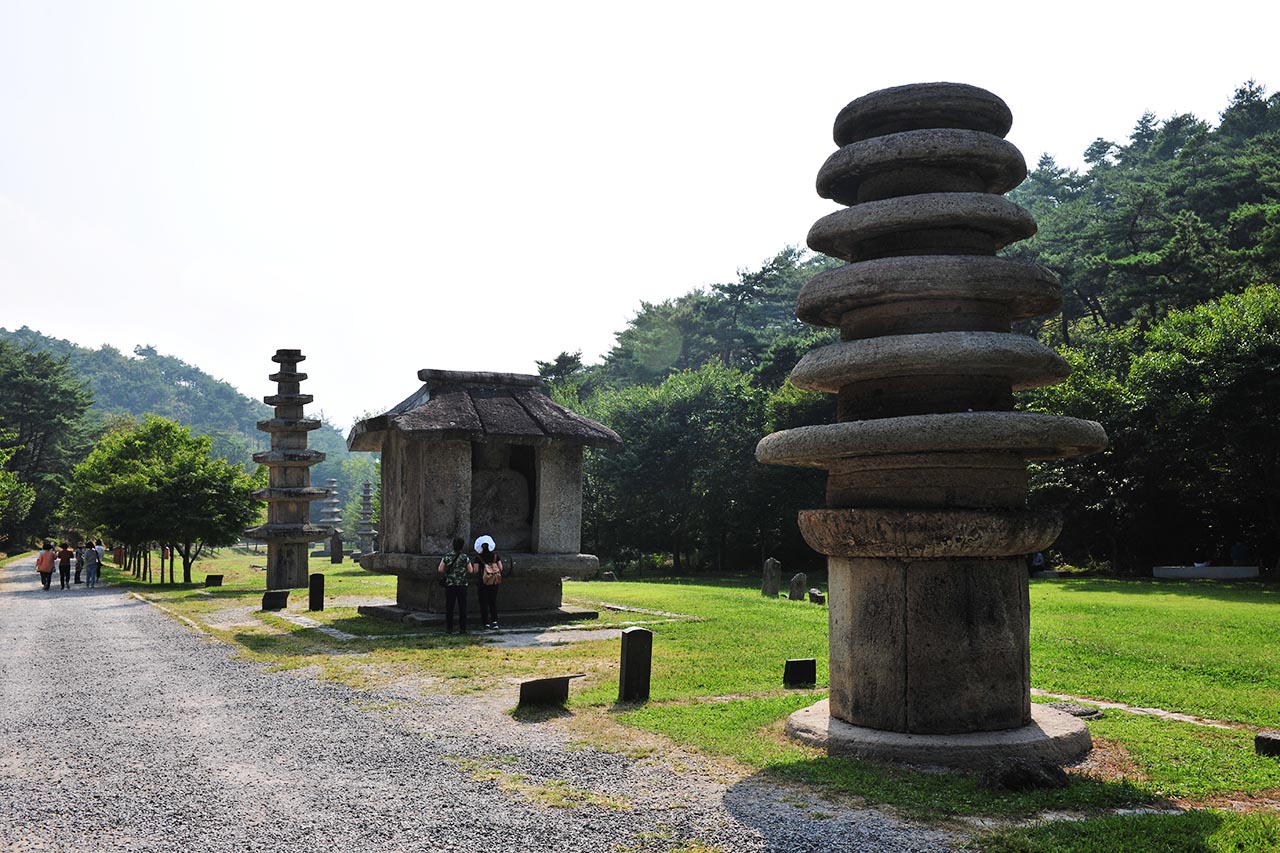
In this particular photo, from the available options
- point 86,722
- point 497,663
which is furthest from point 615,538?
point 86,722

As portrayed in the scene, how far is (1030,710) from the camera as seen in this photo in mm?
7965

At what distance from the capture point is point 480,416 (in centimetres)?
1825

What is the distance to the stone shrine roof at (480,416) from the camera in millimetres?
17500

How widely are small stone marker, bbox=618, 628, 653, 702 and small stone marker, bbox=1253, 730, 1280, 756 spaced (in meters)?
5.15

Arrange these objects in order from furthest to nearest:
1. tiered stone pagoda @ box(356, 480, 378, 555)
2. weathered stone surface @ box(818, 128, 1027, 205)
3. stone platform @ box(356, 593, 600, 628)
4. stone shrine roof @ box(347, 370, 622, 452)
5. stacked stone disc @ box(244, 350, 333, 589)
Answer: tiered stone pagoda @ box(356, 480, 378, 555) → stacked stone disc @ box(244, 350, 333, 589) → stone shrine roof @ box(347, 370, 622, 452) → stone platform @ box(356, 593, 600, 628) → weathered stone surface @ box(818, 128, 1027, 205)

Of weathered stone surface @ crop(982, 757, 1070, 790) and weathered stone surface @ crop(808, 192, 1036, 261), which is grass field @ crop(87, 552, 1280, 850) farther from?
weathered stone surface @ crop(808, 192, 1036, 261)

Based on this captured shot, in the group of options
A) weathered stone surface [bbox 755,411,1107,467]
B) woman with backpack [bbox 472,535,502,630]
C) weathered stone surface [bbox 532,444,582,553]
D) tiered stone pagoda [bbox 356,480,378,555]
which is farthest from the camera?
tiered stone pagoda [bbox 356,480,378,555]

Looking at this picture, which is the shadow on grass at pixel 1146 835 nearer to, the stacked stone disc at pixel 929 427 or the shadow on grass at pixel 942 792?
the shadow on grass at pixel 942 792

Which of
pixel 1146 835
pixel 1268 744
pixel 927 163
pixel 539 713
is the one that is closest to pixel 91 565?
pixel 539 713

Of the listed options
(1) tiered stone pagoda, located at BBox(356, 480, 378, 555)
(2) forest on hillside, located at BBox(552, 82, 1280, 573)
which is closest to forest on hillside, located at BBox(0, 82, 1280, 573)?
(2) forest on hillside, located at BBox(552, 82, 1280, 573)

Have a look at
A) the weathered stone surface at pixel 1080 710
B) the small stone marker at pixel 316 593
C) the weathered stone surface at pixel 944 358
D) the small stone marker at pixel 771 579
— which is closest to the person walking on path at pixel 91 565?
the small stone marker at pixel 316 593

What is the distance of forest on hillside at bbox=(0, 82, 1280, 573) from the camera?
29141 millimetres

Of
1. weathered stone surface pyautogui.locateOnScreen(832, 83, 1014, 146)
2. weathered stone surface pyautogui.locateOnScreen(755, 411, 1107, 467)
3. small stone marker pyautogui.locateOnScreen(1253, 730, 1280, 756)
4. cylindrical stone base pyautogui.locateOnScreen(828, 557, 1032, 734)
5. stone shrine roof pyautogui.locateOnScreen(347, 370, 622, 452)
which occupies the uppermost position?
weathered stone surface pyautogui.locateOnScreen(832, 83, 1014, 146)

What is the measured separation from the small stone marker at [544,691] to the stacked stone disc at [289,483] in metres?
21.7
